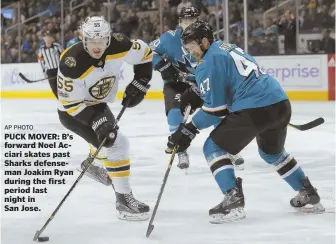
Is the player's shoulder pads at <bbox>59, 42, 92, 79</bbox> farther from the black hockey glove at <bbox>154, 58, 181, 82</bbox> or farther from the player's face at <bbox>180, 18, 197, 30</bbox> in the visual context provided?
the black hockey glove at <bbox>154, 58, 181, 82</bbox>

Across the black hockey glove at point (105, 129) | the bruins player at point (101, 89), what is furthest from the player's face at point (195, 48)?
the black hockey glove at point (105, 129)

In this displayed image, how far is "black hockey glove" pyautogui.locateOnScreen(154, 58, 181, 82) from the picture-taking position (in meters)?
4.67

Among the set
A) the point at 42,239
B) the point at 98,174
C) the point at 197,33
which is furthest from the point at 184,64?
the point at 42,239

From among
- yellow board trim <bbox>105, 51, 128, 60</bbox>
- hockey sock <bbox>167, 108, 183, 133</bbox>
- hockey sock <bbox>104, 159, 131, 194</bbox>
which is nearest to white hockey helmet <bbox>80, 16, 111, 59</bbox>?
yellow board trim <bbox>105, 51, 128, 60</bbox>

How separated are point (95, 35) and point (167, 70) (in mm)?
1561

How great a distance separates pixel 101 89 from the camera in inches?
138

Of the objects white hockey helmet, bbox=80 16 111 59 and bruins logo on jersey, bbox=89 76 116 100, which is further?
bruins logo on jersey, bbox=89 76 116 100

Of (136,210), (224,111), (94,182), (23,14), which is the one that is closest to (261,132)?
(224,111)

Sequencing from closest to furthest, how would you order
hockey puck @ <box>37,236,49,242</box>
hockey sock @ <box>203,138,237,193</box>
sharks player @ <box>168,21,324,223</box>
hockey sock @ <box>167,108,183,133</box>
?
hockey puck @ <box>37,236,49,242</box> < sharks player @ <box>168,21,324,223</box> < hockey sock @ <box>203,138,237,193</box> < hockey sock @ <box>167,108,183,133</box>

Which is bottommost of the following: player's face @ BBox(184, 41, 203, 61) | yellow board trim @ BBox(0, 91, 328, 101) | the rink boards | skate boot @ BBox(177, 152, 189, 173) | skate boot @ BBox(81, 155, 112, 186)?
yellow board trim @ BBox(0, 91, 328, 101)

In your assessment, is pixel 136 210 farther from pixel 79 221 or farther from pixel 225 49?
pixel 225 49

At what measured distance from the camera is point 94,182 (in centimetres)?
416

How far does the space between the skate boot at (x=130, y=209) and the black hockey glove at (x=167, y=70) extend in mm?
1546

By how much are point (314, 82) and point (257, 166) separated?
4.77 metres
